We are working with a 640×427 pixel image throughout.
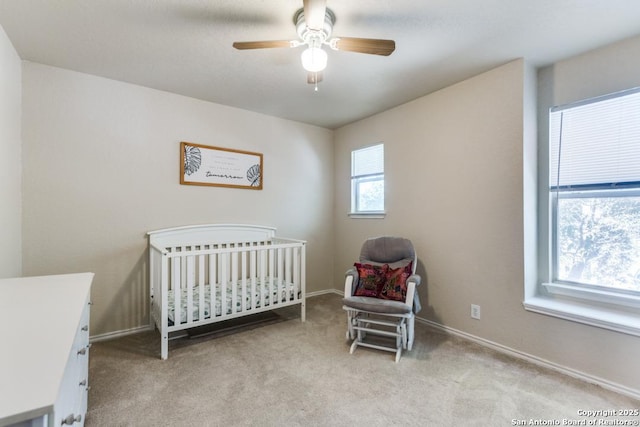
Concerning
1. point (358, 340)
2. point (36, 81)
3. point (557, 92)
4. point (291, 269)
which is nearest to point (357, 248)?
point (291, 269)

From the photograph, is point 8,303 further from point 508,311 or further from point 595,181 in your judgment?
point 595,181

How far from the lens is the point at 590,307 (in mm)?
2074

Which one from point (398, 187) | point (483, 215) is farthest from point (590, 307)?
point (398, 187)

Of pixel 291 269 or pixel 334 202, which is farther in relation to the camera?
pixel 334 202

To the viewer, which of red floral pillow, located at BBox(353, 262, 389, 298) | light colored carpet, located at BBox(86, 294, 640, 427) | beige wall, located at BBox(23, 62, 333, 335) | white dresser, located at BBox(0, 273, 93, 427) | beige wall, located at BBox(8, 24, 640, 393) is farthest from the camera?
red floral pillow, located at BBox(353, 262, 389, 298)

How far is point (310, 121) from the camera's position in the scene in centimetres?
375

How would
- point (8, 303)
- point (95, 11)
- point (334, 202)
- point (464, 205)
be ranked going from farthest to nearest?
point (334, 202) < point (464, 205) < point (95, 11) < point (8, 303)

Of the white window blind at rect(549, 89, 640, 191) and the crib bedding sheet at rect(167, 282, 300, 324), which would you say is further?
the crib bedding sheet at rect(167, 282, 300, 324)

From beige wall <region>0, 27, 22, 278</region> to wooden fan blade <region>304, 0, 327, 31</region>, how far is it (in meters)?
2.03

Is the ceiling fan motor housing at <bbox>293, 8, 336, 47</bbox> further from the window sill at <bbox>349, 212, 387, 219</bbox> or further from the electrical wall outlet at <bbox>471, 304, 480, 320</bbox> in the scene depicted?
the electrical wall outlet at <bbox>471, 304, 480, 320</bbox>

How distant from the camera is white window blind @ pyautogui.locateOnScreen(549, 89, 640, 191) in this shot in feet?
6.40

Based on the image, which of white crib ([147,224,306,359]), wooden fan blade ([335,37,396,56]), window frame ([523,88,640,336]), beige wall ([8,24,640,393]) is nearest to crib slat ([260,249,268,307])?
white crib ([147,224,306,359])

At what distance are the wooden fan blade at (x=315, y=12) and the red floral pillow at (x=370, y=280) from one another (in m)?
1.89

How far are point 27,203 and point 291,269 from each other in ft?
7.39
